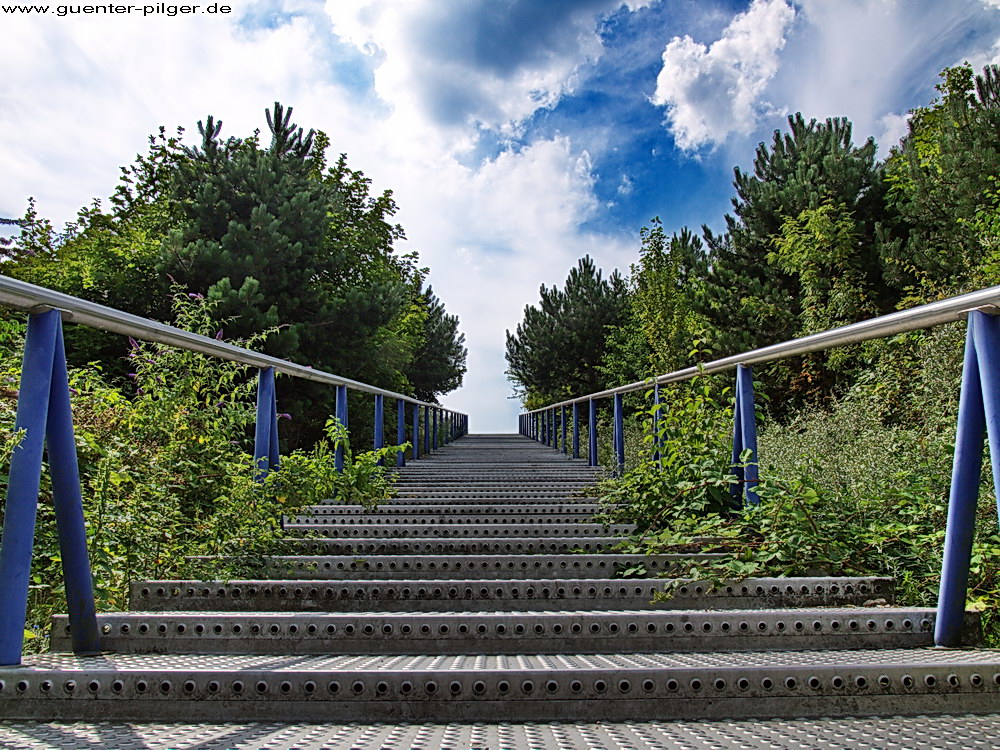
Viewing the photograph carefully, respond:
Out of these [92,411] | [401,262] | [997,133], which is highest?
[401,262]

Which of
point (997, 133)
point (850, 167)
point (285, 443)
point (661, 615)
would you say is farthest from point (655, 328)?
point (661, 615)

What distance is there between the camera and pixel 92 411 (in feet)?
10.7

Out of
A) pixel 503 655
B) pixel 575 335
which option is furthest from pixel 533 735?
pixel 575 335

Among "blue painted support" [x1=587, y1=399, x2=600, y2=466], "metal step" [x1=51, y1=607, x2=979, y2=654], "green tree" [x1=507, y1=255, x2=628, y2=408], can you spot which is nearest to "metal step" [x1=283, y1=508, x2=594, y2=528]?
"metal step" [x1=51, y1=607, x2=979, y2=654]

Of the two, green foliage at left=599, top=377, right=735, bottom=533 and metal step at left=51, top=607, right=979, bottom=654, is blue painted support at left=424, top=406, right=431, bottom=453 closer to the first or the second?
green foliage at left=599, top=377, right=735, bottom=533

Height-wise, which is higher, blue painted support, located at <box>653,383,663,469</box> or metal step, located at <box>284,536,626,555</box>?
blue painted support, located at <box>653,383,663,469</box>

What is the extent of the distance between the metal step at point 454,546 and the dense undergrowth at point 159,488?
0.23 meters

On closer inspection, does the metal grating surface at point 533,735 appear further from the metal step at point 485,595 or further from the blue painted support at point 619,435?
the blue painted support at point 619,435

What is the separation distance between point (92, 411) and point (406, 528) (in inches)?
60.0

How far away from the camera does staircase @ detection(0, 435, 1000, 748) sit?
1572mm

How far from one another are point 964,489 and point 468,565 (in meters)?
1.76

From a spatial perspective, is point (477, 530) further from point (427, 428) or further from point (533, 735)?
point (427, 428)

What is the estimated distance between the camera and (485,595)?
2.52 meters

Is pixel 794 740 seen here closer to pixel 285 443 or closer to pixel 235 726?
pixel 235 726
